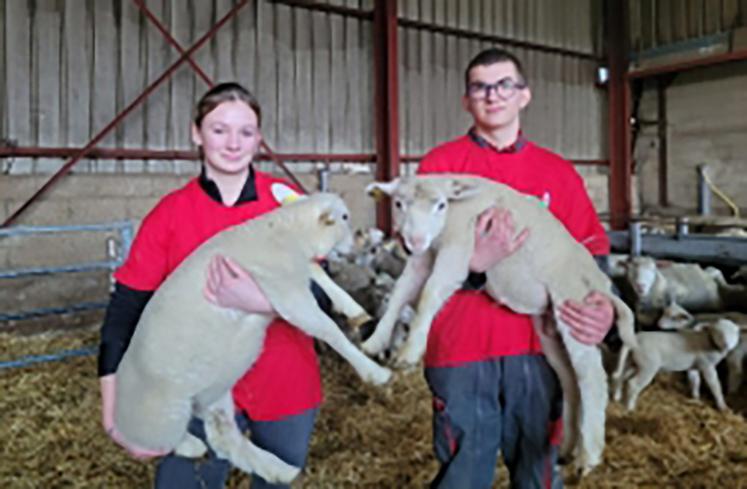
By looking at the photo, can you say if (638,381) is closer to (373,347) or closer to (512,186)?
(512,186)

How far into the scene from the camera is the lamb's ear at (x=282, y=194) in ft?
5.78

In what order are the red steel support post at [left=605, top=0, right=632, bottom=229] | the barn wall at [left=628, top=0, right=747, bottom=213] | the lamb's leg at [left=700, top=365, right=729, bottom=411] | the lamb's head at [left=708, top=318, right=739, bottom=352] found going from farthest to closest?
the red steel support post at [left=605, top=0, right=632, bottom=229]
the barn wall at [left=628, top=0, right=747, bottom=213]
the lamb's leg at [left=700, top=365, right=729, bottom=411]
the lamb's head at [left=708, top=318, right=739, bottom=352]

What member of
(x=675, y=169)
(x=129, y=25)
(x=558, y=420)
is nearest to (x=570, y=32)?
(x=675, y=169)

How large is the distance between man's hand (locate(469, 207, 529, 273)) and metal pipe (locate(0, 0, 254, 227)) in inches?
238

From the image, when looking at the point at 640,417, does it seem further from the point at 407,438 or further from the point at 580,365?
the point at 580,365

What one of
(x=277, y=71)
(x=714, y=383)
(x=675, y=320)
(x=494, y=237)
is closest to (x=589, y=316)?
(x=494, y=237)

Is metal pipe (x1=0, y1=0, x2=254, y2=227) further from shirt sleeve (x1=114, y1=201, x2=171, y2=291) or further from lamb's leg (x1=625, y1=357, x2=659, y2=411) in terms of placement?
lamb's leg (x1=625, y1=357, x2=659, y2=411)

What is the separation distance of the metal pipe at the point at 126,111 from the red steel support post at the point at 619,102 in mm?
7512

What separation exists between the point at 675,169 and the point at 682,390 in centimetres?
818

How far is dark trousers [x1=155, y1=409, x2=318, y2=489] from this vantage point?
5.78ft

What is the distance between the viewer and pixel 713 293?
5953mm

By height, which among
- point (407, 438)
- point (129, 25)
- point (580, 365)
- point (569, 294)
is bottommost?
point (407, 438)

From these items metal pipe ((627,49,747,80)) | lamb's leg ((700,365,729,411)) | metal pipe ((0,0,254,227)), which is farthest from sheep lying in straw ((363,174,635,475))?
metal pipe ((627,49,747,80))

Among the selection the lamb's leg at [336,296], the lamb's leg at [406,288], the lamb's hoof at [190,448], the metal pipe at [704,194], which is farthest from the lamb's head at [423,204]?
the metal pipe at [704,194]
